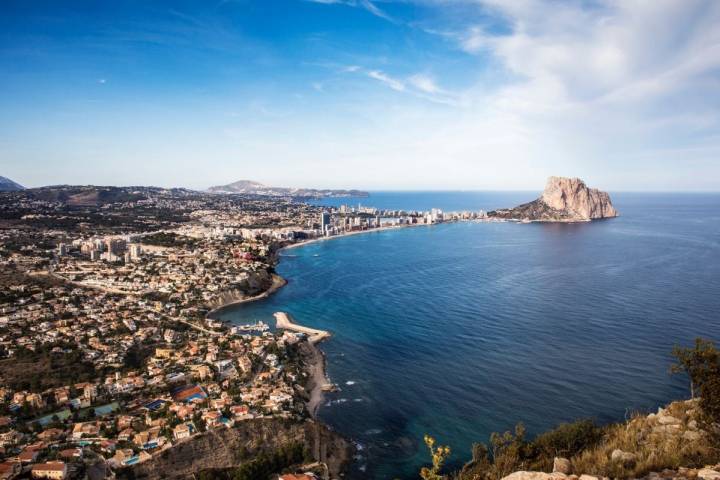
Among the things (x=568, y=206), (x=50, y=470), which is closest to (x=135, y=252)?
(x=50, y=470)

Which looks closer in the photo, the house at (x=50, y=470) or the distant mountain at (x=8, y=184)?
the house at (x=50, y=470)

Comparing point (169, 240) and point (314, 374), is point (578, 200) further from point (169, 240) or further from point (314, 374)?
point (314, 374)

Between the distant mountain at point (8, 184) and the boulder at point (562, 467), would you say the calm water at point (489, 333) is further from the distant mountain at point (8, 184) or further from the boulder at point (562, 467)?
the distant mountain at point (8, 184)

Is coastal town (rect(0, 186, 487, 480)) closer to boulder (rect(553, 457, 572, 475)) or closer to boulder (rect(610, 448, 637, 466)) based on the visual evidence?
boulder (rect(553, 457, 572, 475))

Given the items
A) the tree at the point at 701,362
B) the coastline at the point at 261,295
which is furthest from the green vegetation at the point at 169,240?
the tree at the point at 701,362

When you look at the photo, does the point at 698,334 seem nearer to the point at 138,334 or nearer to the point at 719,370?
the point at 719,370

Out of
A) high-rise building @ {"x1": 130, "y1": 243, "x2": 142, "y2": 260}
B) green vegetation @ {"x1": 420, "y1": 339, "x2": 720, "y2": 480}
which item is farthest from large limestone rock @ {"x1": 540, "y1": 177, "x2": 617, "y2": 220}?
green vegetation @ {"x1": 420, "y1": 339, "x2": 720, "y2": 480}
